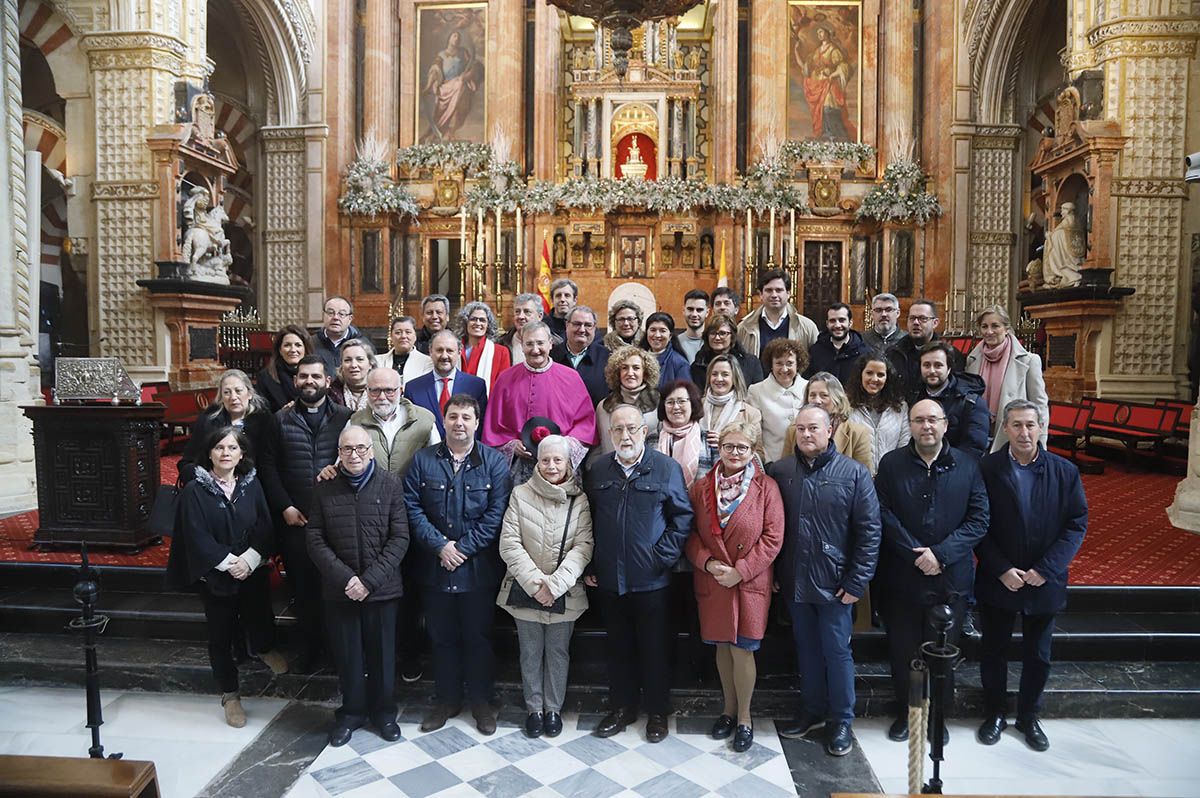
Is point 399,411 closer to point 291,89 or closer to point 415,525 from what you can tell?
point 415,525

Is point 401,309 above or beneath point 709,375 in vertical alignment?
above

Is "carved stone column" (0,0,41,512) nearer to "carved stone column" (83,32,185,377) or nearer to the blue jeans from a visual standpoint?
"carved stone column" (83,32,185,377)

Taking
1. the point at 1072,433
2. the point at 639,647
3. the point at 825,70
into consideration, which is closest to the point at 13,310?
the point at 639,647

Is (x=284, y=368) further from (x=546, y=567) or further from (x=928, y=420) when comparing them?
(x=928, y=420)

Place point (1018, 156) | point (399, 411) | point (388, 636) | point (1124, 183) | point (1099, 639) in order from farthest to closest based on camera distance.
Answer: point (1018, 156) → point (1124, 183) → point (1099, 639) → point (399, 411) → point (388, 636)

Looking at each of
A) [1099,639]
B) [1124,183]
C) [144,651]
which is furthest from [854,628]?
[1124,183]

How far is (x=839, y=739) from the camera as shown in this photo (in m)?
3.63

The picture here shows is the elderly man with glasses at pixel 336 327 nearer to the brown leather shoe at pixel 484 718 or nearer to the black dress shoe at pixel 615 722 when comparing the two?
the brown leather shoe at pixel 484 718

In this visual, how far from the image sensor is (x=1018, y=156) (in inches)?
541

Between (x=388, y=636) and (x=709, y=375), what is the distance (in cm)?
209

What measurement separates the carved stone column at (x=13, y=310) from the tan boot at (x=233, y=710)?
4.21 metres

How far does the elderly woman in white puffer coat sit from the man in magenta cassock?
361 millimetres

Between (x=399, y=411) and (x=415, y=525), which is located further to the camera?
(x=399, y=411)

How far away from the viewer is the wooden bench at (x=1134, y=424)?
842cm
